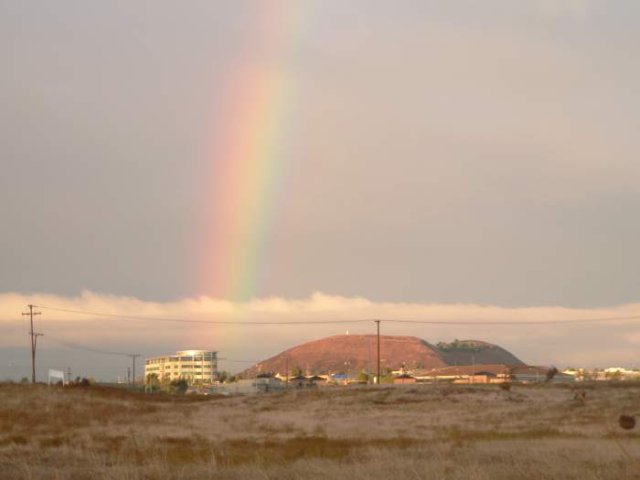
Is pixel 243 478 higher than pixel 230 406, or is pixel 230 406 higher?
pixel 243 478

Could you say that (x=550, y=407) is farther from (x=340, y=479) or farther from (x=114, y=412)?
(x=340, y=479)

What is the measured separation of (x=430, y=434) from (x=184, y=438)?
1016 centimetres

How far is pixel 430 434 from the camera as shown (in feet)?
123

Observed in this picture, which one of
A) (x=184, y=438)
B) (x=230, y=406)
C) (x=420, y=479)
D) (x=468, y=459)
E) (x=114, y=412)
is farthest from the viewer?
(x=230, y=406)

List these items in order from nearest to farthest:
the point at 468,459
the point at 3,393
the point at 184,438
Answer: the point at 468,459 < the point at 184,438 < the point at 3,393

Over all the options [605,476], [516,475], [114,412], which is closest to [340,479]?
[516,475]

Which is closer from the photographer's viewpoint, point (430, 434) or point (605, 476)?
point (605, 476)

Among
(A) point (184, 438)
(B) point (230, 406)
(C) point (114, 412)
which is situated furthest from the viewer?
(B) point (230, 406)

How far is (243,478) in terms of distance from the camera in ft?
54.6

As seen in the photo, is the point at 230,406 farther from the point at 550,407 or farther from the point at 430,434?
the point at 430,434

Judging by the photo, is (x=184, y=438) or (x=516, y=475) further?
(x=184, y=438)

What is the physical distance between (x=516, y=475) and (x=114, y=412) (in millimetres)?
53895

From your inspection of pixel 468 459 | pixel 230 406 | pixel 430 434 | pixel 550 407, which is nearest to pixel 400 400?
pixel 230 406

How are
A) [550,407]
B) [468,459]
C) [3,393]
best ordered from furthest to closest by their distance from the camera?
1. [3,393]
2. [550,407]
3. [468,459]
